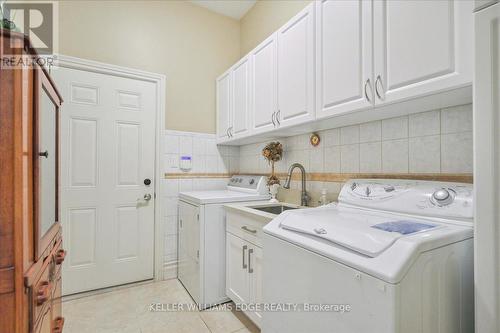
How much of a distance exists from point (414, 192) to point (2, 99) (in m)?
1.57

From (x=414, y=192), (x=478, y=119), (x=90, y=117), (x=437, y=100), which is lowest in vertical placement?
(x=414, y=192)

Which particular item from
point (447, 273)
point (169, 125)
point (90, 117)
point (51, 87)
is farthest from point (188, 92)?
point (447, 273)

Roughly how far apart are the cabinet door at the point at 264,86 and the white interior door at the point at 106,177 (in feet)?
3.75

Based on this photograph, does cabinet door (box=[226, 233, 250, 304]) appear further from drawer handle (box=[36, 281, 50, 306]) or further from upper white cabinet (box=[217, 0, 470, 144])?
drawer handle (box=[36, 281, 50, 306])

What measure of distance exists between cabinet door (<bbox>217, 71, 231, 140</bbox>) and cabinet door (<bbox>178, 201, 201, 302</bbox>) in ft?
2.95

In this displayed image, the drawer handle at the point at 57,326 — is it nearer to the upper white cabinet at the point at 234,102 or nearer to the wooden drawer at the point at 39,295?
the wooden drawer at the point at 39,295

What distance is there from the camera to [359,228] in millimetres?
979

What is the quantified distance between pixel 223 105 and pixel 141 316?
211 centimetres

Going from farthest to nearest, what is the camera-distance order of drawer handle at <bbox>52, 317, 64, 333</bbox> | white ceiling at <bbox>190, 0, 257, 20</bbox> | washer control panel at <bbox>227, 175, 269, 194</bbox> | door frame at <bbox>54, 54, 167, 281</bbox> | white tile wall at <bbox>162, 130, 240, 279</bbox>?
white ceiling at <bbox>190, 0, 257, 20</bbox> < white tile wall at <bbox>162, 130, 240, 279</bbox> < door frame at <bbox>54, 54, 167, 281</bbox> < washer control panel at <bbox>227, 175, 269, 194</bbox> < drawer handle at <bbox>52, 317, 64, 333</bbox>

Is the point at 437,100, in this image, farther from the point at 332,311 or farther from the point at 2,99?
the point at 2,99

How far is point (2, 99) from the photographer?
66 cm

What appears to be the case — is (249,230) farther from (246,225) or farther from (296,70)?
(296,70)

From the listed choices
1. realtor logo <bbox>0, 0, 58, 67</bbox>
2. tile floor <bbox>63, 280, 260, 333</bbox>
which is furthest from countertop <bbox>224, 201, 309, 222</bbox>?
realtor logo <bbox>0, 0, 58, 67</bbox>

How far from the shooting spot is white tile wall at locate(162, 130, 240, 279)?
2646 mm
